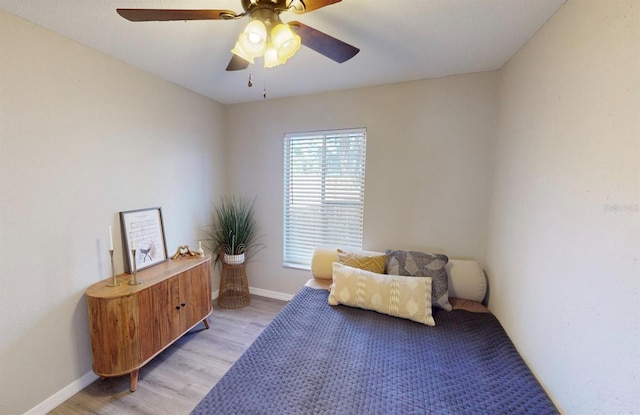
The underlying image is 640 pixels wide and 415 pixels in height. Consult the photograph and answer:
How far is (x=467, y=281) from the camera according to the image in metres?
2.04

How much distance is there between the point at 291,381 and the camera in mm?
1170

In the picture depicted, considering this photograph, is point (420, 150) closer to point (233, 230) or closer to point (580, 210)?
point (580, 210)

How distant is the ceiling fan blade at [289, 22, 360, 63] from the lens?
118cm

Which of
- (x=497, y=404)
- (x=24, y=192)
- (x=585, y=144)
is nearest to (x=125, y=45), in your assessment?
(x=24, y=192)

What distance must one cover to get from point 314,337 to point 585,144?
1.64 metres

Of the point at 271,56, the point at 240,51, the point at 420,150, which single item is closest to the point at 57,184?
the point at 240,51

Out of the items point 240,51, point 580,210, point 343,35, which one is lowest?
point 580,210

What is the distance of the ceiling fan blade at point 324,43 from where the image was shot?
118cm

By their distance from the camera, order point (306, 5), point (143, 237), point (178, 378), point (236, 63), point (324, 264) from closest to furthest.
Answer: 1. point (306, 5)
2. point (236, 63)
3. point (178, 378)
4. point (143, 237)
5. point (324, 264)

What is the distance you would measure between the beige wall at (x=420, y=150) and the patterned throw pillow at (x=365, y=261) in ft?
1.53

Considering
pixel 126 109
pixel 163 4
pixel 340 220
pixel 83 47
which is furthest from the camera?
pixel 340 220

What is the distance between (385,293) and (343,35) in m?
1.77

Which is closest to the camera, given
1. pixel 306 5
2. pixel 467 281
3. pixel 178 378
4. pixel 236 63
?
pixel 306 5

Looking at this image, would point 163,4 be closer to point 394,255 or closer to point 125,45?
point 125,45
